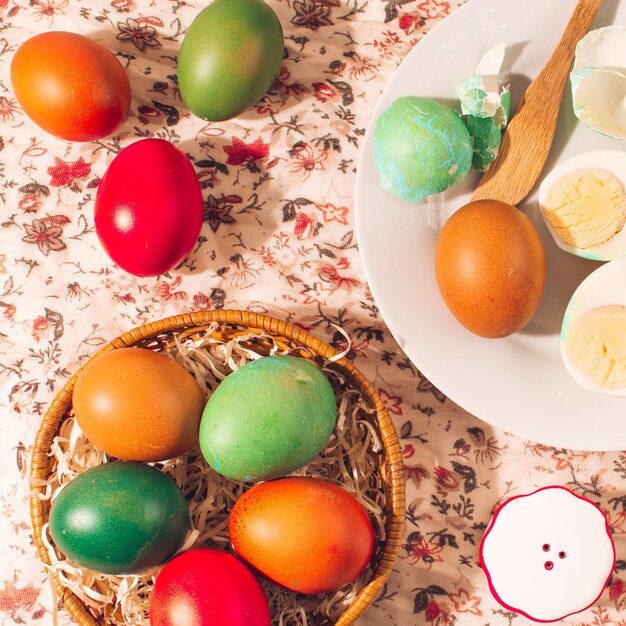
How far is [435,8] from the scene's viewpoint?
0.93 meters

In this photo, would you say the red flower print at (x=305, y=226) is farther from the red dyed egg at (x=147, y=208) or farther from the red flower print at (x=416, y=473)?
the red flower print at (x=416, y=473)

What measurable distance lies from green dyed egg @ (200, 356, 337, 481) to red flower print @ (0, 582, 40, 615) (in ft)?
1.25

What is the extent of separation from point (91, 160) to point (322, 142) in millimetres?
311

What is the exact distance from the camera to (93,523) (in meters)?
0.67

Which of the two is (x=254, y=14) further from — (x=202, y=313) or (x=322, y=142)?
(x=202, y=313)

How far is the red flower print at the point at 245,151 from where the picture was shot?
36.4 inches

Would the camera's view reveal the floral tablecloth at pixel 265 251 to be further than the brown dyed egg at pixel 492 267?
Yes

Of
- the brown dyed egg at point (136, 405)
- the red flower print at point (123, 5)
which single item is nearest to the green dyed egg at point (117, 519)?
the brown dyed egg at point (136, 405)

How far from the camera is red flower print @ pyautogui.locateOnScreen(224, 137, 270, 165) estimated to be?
93cm

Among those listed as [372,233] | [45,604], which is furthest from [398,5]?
[45,604]

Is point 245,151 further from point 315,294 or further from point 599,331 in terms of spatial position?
point 599,331

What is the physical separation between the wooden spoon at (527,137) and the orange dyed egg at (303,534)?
418 millimetres

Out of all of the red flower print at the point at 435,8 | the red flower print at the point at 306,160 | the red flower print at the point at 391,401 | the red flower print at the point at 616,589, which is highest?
the red flower print at the point at 435,8

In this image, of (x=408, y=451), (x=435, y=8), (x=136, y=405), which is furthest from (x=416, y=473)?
(x=435, y=8)
